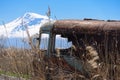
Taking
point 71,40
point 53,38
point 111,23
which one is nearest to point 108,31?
point 111,23

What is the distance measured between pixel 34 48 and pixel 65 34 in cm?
339

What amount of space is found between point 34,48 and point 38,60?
28.9 inches

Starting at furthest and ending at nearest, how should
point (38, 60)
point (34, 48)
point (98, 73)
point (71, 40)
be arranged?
point (71, 40), point (38, 60), point (34, 48), point (98, 73)

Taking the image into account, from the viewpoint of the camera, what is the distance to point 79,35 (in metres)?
8.99

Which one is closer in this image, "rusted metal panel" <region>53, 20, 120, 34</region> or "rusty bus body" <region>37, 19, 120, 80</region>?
"rusty bus body" <region>37, 19, 120, 80</region>

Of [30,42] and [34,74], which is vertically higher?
[30,42]

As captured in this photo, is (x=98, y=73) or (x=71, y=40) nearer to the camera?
(x=98, y=73)

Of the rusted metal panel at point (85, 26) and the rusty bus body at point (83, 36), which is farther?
the rusted metal panel at point (85, 26)

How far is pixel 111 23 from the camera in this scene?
8.71m

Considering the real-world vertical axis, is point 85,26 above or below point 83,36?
above

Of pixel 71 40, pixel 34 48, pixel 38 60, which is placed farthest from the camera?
pixel 71 40

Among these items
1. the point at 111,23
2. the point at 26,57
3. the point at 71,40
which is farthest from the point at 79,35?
the point at 26,57

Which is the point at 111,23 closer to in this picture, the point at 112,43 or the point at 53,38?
the point at 112,43

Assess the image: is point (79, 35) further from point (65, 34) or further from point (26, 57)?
point (26, 57)
